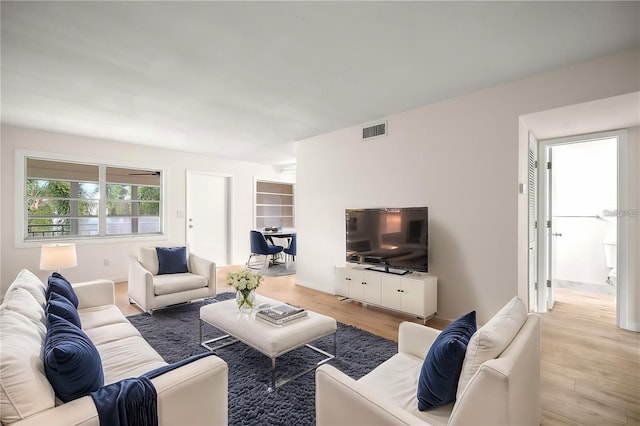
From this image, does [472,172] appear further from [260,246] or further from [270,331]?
[260,246]

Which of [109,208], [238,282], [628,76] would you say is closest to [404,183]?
[628,76]

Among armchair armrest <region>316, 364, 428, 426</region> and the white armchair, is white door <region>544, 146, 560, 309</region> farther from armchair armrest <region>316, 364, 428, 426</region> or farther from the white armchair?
the white armchair

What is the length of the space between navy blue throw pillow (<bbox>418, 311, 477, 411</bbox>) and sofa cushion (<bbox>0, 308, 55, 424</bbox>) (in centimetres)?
140

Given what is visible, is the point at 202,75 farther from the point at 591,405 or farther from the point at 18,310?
the point at 591,405

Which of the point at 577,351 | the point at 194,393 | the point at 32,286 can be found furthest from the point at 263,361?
the point at 577,351

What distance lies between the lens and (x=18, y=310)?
59.3 inches

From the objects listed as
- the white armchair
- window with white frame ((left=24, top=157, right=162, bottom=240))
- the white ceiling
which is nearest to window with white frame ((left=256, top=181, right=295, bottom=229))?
window with white frame ((left=24, top=157, right=162, bottom=240))

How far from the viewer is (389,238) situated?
12.3ft

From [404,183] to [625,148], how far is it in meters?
2.25

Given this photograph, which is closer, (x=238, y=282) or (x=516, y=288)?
(x=238, y=282)

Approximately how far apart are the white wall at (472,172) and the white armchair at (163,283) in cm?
229

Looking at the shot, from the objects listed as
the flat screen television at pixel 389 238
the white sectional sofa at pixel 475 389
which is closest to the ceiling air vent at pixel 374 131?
the flat screen television at pixel 389 238

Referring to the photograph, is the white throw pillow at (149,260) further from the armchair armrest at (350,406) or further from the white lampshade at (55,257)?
the armchair armrest at (350,406)

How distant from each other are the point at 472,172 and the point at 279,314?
2.42m
